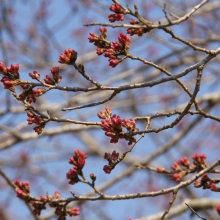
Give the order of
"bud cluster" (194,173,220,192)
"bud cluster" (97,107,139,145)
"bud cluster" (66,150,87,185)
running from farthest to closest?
"bud cluster" (194,173,220,192), "bud cluster" (66,150,87,185), "bud cluster" (97,107,139,145)

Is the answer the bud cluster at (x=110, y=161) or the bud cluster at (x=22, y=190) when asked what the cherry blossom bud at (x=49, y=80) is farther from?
the bud cluster at (x=22, y=190)

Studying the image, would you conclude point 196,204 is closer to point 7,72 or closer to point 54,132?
point 54,132

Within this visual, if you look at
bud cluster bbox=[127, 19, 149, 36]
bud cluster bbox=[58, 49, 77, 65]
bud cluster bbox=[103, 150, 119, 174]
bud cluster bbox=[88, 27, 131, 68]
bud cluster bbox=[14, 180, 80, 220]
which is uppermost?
bud cluster bbox=[127, 19, 149, 36]

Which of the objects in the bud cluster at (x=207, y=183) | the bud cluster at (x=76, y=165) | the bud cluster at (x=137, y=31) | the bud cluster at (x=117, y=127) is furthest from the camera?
the bud cluster at (x=207, y=183)

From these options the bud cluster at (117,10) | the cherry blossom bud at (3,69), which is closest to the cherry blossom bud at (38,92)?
the cherry blossom bud at (3,69)

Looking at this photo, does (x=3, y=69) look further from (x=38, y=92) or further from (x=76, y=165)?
(x=76, y=165)

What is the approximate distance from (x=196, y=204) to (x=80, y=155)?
3241 mm

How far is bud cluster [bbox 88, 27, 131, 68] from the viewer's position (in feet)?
7.86

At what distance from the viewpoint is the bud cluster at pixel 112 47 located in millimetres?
2396

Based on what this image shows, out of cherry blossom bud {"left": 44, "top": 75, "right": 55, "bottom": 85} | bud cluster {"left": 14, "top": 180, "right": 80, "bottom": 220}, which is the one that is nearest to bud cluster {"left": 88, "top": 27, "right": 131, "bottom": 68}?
cherry blossom bud {"left": 44, "top": 75, "right": 55, "bottom": 85}

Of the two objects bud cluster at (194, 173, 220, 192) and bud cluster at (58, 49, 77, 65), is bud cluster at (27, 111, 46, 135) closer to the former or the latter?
bud cluster at (58, 49, 77, 65)

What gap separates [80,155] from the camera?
2562mm

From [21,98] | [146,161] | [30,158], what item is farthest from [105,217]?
[21,98]

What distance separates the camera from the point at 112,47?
2.41m
